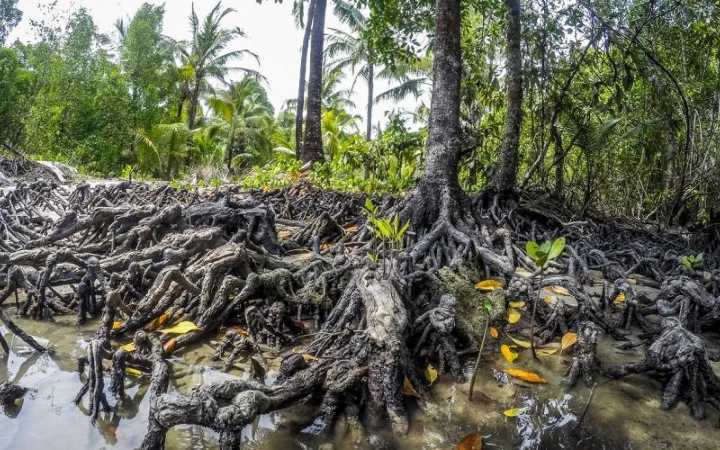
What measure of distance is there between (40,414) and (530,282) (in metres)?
2.77

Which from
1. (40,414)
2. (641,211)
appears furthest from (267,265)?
(641,211)

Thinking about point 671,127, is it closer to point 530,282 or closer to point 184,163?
point 530,282

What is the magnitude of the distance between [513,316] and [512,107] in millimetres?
4191

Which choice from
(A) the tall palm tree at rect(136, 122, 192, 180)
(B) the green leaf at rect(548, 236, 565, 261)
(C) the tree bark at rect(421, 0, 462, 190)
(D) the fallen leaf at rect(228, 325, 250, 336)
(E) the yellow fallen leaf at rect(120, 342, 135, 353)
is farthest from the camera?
(A) the tall palm tree at rect(136, 122, 192, 180)

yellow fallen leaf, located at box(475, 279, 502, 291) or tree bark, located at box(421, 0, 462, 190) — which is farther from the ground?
tree bark, located at box(421, 0, 462, 190)

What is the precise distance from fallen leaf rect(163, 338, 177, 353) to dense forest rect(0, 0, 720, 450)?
0.02 meters

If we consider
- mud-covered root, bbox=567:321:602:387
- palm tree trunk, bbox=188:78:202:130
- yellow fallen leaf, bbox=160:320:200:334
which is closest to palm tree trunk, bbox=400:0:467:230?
mud-covered root, bbox=567:321:602:387

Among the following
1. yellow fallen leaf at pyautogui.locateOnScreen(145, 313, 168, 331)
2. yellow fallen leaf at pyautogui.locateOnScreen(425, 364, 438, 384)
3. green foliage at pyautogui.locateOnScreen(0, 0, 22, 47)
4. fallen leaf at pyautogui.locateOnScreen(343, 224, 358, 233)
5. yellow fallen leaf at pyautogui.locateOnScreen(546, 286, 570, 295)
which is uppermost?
green foliage at pyautogui.locateOnScreen(0, 0, 22, 47)

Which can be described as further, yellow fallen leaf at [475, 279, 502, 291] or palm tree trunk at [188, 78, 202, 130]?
palm tree trunk at [188, 78, 202, 130]

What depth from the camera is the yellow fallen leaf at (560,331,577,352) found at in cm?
257

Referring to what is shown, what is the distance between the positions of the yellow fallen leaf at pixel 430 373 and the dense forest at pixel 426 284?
0.05m

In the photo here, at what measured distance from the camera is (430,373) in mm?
2342

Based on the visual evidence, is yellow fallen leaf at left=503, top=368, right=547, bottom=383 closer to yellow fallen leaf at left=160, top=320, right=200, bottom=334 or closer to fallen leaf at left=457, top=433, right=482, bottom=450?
fallen leaf at left=457, top=433, right=482, bottom=450

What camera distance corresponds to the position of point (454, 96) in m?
4.78
